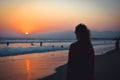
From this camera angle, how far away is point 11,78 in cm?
1191

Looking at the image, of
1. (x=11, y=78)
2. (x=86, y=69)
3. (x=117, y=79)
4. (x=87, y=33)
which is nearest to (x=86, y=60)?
(x=86, y=69)

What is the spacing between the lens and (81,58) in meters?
4.60

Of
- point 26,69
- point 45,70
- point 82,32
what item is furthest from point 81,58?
point 26,69

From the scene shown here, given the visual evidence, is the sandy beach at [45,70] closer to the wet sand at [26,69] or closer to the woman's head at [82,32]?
the wet sand at [26,69]

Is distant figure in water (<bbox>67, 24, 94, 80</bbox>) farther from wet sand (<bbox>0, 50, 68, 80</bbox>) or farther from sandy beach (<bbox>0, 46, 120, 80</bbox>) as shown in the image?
wet sand (<bbox>0, 50, 68, 80</bbox>)

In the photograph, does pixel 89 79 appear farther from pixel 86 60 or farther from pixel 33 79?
pixel 33 79

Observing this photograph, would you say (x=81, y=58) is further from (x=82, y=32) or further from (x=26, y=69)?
(x=26, y=69)

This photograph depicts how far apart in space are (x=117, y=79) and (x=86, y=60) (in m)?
7.01

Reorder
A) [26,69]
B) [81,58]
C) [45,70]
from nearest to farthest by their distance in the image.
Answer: [81,58], [45,70], [26,69]

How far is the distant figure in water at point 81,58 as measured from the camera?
4.57 metres

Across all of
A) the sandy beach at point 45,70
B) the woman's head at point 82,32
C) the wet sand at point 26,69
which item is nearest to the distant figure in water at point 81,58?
the woman's head at point 82,32

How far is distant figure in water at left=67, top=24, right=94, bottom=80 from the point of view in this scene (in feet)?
15.0

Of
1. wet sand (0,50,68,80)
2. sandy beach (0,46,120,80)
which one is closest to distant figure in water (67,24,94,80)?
sandy beach (0,46,120,80)

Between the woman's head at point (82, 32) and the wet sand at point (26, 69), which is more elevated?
the woman's head at point (82, 32)
